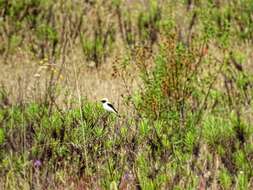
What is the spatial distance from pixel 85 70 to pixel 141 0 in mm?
2011

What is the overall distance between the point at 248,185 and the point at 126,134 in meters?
0.88

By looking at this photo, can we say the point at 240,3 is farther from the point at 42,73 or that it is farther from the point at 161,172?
the point at 161,172

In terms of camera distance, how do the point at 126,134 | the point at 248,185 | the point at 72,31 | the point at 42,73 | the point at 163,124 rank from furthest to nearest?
the point at 72,31 < the point at 42,73 < the point at 163,124 < the point at 126,134 < the point at 248,185

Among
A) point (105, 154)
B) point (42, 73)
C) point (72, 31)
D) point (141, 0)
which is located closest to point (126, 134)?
point (105, 154)

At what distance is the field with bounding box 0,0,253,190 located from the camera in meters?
4.02

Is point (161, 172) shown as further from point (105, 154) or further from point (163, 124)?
point (163, 124)

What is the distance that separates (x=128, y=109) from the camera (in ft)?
16.8

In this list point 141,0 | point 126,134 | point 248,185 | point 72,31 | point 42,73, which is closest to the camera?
point 248,185

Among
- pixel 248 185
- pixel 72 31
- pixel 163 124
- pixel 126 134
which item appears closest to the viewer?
pixel 248 185

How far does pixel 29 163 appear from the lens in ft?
13.2

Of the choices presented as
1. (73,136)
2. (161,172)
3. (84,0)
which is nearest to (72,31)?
(84,0)

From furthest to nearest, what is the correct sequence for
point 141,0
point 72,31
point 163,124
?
point 141,0 < point 72,31 < point 163,124

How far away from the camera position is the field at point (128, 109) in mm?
4016

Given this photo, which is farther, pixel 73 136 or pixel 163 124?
pixel 163 124
